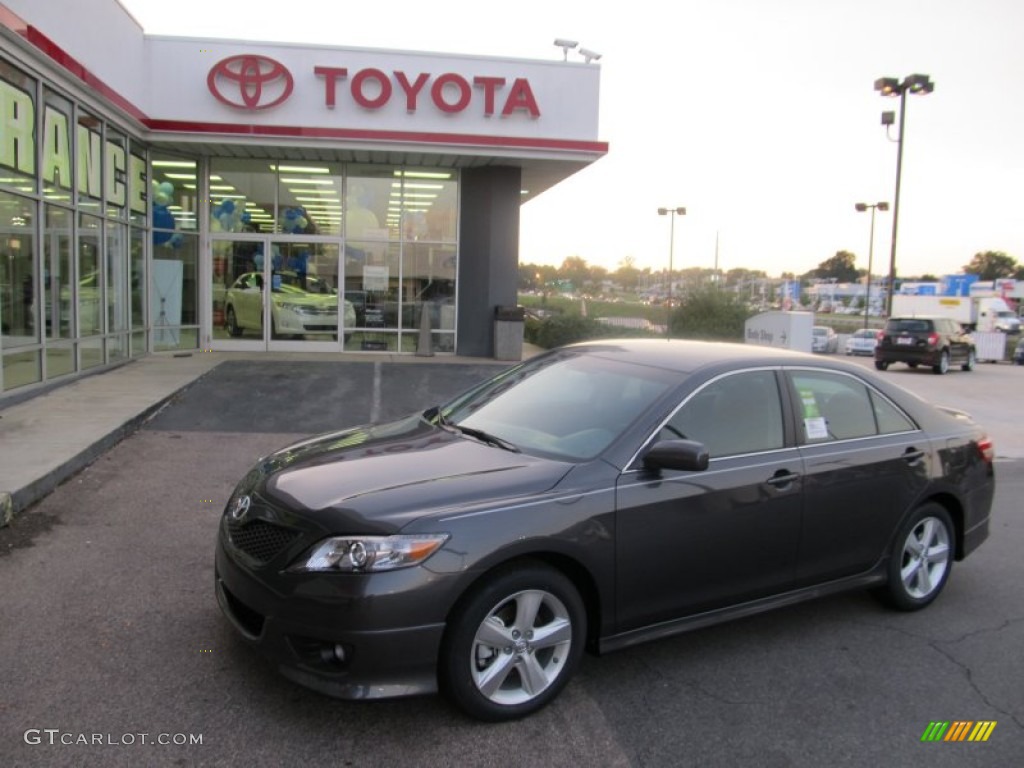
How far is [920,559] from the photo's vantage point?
473 cm

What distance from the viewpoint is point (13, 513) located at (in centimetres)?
561

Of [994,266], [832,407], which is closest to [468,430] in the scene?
[832,407]

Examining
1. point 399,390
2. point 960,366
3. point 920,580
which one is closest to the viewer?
point 920,580

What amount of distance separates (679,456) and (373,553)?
141 cm

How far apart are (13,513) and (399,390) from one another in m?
6.62

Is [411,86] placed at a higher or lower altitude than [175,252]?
higher

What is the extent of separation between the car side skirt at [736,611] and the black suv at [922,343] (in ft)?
69.2

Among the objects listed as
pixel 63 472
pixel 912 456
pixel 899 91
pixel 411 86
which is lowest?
pixel 63 472

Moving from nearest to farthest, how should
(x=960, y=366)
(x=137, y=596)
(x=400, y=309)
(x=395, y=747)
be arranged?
(x=395, y=747) < (x=137, y=596) < (x=400, y=309) < (x=960, y=366)

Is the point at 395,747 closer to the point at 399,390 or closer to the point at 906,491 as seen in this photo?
Answer: the point at 906,491

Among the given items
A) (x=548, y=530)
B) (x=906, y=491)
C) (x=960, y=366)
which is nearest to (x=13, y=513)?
(x=548, y=530)

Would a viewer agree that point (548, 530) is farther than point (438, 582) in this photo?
Yes

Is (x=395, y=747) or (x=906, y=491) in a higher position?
(x=906, y=491)

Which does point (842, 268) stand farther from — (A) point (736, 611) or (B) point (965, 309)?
(A) point (736, 611)
